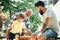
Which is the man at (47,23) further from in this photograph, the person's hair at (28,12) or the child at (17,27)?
the child at (17,27)

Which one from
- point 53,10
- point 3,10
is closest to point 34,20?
point 53,10

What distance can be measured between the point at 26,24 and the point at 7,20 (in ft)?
0.66

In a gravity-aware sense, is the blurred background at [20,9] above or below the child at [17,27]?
above

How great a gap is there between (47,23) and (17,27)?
308mm

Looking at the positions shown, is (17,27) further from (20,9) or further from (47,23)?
(47,23)

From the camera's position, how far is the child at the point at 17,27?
1.82 meters

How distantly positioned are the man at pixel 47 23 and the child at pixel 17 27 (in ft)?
0.64

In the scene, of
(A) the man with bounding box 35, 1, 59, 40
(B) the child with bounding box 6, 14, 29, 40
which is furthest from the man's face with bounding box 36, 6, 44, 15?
(B) the child with bounding box 6, 14, 29, 40

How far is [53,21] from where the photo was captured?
179 centimetres

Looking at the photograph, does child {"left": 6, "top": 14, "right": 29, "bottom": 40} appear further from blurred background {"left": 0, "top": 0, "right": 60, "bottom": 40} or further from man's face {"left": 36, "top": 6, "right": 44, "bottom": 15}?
man's face {"left": 36, "top": 6, "right": 44, "bottom": 15}

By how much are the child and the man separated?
0.20 metres

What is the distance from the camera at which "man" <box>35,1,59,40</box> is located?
1.78m

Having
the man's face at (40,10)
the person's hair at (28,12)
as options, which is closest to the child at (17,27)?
the person's hair at (28,12)

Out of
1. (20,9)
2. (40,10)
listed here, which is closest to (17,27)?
(20,9)
